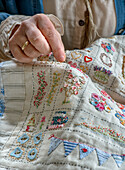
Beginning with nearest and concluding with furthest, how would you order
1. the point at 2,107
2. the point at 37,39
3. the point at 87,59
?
the point at 37,39
the point at 2,107
the point at 87,59

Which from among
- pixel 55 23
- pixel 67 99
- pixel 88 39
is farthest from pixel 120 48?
pixel 67 99

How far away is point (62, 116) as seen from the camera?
0.48 metres

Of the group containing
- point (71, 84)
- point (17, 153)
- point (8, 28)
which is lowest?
point (17, 153)

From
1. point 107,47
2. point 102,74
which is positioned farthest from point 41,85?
point 107,47

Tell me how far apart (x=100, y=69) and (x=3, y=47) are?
0.41m

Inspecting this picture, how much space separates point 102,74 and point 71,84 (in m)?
0.20

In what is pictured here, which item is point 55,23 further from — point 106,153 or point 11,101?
point 106,153

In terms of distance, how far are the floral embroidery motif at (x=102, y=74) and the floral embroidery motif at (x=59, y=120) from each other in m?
0.26

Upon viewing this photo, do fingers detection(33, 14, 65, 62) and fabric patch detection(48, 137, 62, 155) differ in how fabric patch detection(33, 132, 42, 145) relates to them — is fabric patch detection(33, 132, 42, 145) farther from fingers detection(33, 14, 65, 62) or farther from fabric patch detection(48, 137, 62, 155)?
fingers detection(33, 14, 65, 62)

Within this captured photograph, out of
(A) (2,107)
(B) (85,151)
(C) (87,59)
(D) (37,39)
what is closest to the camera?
(B) (85,151)

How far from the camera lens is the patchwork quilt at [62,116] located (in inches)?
15.4

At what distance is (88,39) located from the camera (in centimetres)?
88

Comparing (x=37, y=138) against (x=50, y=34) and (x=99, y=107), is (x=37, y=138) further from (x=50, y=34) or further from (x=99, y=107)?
(x=50, y=34)

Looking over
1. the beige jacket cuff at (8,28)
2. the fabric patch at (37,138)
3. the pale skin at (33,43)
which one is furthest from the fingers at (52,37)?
the fabric patch at (37,138)
